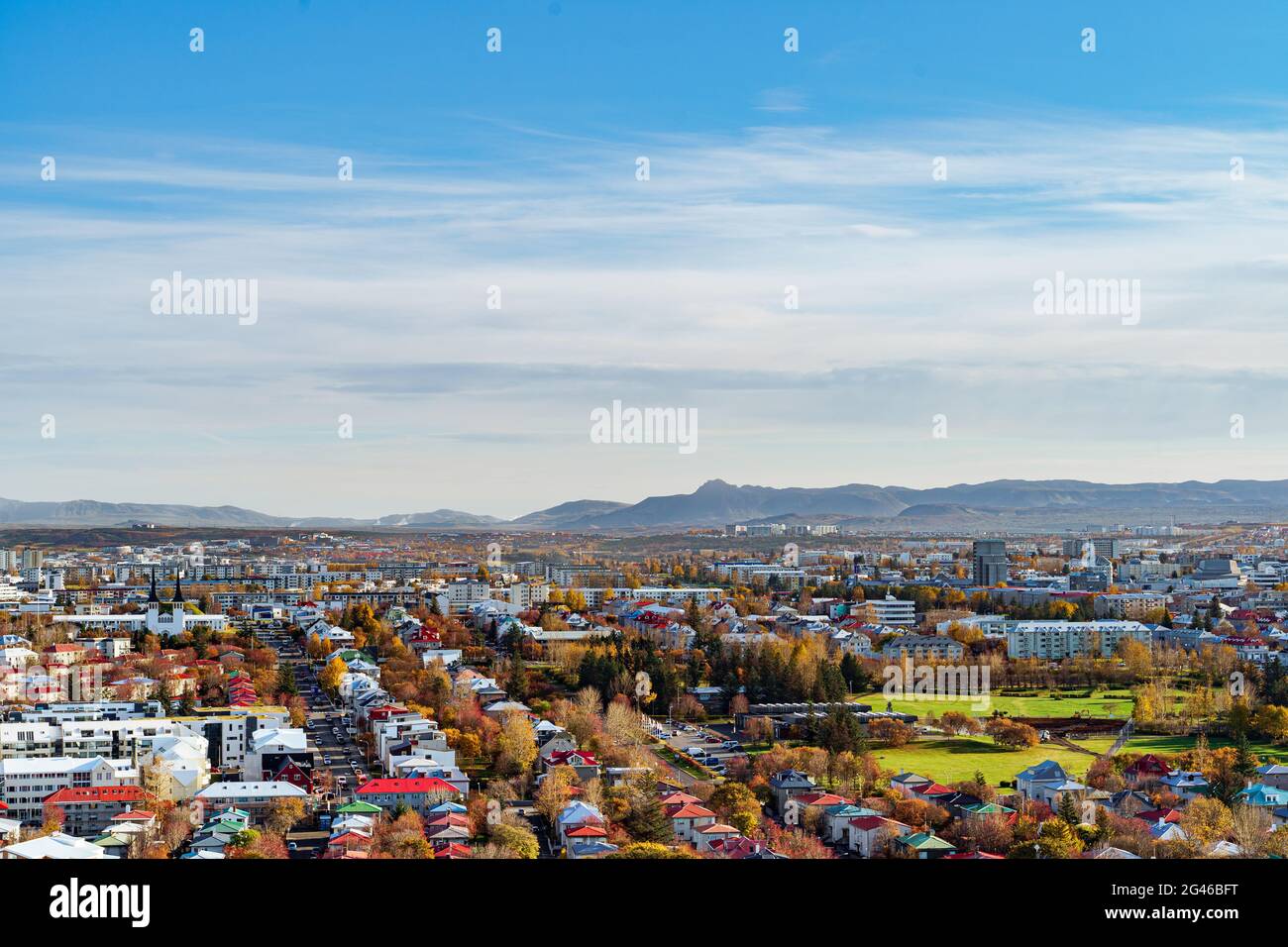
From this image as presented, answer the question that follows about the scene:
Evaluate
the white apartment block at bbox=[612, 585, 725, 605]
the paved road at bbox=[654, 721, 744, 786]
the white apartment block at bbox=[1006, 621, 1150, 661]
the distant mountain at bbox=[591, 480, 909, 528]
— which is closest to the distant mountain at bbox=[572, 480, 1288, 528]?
the distant mountain at bbox=[591, 480, 909, 528]

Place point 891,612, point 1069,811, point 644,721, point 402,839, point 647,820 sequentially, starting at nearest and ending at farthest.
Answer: point 402,839
point 647,820
point 1069,811
point 644,721
point 891,612

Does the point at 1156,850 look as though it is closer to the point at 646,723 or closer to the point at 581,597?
the point at 646,723

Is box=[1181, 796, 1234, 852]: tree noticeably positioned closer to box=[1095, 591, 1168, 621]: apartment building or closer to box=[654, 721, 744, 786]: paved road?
box=[654, 721, 744, 786]: paved road

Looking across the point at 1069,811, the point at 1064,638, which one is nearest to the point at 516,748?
the point at 1069,811

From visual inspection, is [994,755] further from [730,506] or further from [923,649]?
[730,506]

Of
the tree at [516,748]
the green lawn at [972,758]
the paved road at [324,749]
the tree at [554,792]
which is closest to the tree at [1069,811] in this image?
the green lawn at [972,758]
